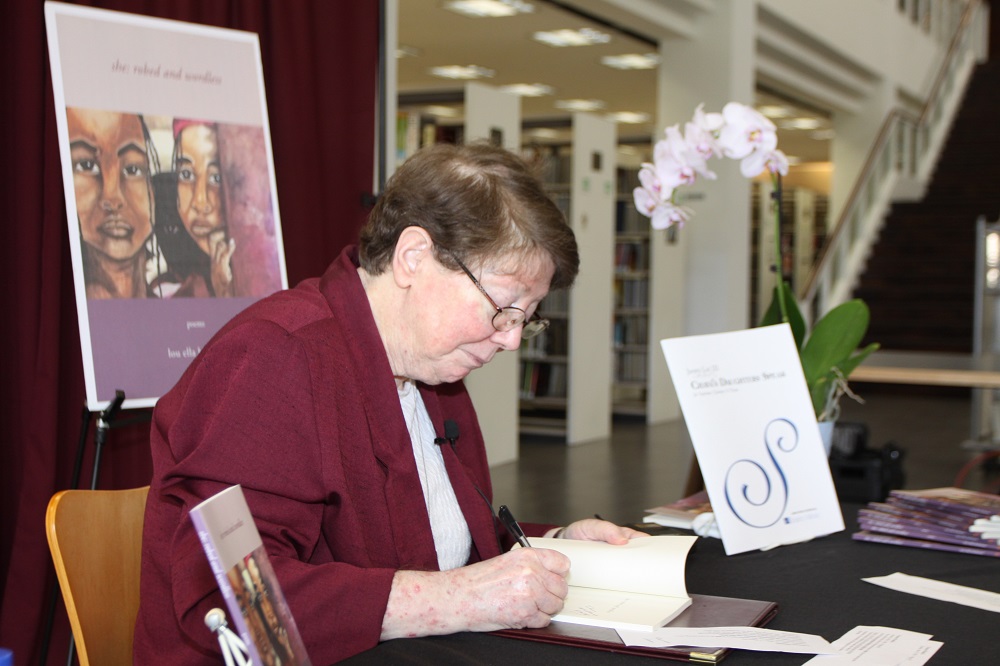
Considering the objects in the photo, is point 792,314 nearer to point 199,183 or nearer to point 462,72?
point 199,183

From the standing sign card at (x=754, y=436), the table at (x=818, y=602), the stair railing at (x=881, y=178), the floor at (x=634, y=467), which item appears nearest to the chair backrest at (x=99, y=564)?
the table at (x=818, y=602)

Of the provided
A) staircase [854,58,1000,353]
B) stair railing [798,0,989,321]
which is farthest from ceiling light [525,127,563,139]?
staircase [854,58,1000,353]

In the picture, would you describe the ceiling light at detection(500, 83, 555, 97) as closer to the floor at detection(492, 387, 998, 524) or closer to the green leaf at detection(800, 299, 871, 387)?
the floor at detection(492, 387, 998, 524)

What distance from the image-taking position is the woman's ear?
1.45 meters

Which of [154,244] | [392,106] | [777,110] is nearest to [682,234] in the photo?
[392,106]

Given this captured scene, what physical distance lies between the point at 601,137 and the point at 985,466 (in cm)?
371

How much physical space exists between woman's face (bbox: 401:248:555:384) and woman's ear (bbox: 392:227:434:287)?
0.06 feet

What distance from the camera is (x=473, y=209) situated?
142cm

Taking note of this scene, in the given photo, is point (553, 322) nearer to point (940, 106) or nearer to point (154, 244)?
point (154, 244)

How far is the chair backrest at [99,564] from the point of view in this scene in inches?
56.9

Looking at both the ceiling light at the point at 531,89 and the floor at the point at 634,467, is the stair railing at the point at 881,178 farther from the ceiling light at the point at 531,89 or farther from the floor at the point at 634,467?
the ceiling light at the point at 531,89

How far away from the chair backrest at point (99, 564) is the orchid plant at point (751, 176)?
1161 mm

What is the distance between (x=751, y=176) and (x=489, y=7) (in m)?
7.44

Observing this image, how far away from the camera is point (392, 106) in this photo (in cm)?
526
